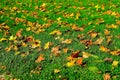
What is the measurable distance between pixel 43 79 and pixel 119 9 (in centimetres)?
423

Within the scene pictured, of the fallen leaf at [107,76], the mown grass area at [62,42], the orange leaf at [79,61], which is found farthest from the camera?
the orange leaf at [79,61]

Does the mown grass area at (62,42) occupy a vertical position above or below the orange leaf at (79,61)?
below

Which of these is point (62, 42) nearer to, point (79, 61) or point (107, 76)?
point (79, 61)

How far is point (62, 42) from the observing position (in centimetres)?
659

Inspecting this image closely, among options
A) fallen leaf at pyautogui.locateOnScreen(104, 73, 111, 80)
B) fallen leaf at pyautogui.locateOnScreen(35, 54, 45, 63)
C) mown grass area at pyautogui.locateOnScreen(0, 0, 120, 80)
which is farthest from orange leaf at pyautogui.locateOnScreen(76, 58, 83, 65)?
fallen leaf at pyautogui.locateOnScreen(35, 54, 45, 63)

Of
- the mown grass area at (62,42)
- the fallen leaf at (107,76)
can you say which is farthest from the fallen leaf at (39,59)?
the fallen leaf at (107,76)

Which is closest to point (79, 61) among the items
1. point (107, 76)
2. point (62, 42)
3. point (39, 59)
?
point (107, 76)

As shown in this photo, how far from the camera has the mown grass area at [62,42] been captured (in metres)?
5.38

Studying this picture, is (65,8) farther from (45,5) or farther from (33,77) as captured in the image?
(33,77)

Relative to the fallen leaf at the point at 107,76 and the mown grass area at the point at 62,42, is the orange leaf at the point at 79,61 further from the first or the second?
the fallen leaf at the point at 107,76

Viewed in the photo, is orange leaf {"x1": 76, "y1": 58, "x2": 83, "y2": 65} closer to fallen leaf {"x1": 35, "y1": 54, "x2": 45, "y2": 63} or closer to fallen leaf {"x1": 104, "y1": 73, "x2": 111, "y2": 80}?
fallen leaf {"x1": 104, "y1": 73, "x2": 111, "y2": 80}

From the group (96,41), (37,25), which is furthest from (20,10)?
(96,41)

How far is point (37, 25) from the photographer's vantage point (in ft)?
26.4

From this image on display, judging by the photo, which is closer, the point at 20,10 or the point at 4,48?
the point at 4,48
